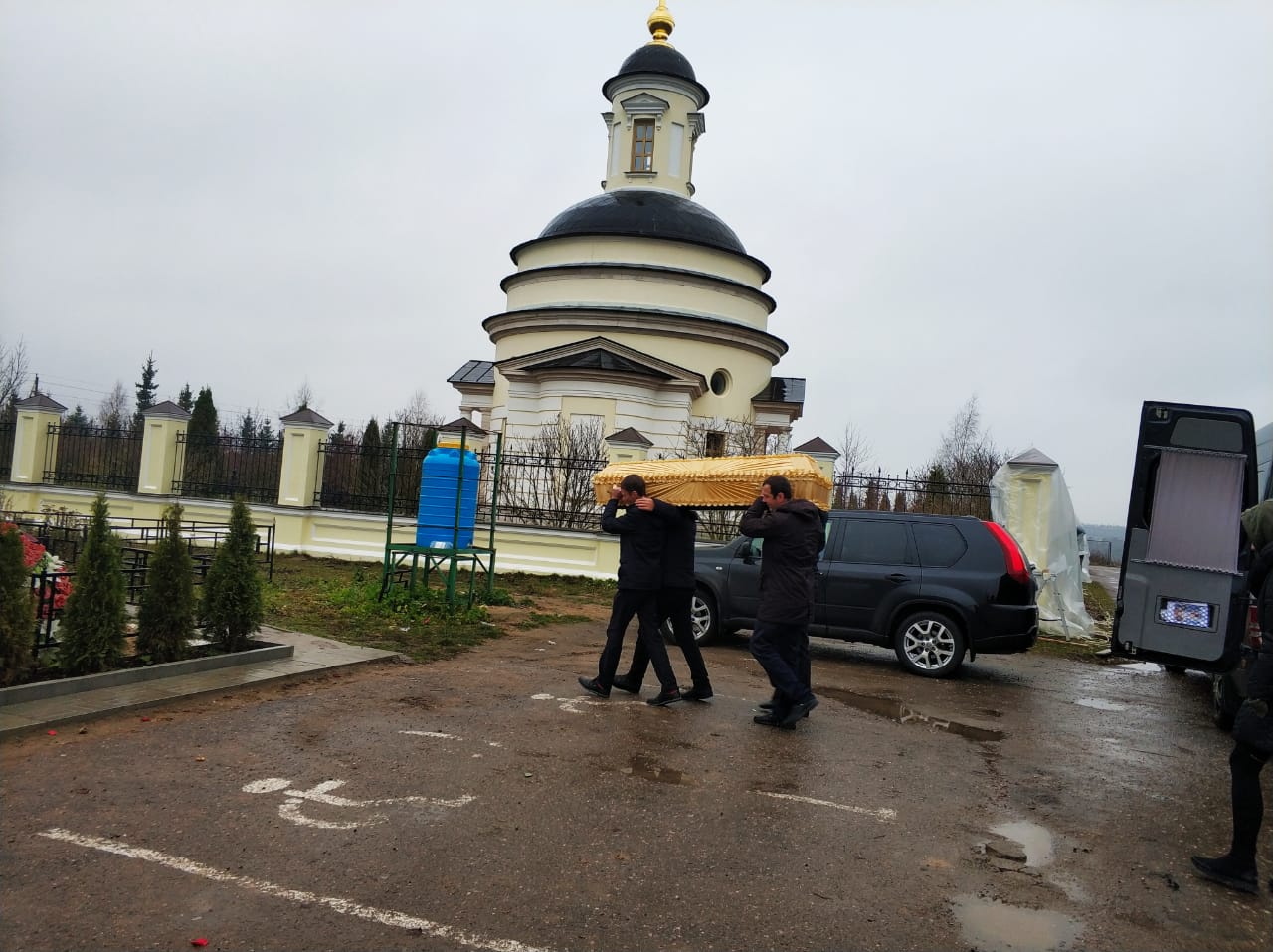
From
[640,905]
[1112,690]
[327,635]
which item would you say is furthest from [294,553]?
[640,905]

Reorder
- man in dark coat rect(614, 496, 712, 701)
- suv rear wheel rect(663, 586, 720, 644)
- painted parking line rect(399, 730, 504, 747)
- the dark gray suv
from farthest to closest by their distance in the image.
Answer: suv rear wheel rect(663, 586, 720, 644), the dark gray suv, man in dark coat rect(614, 496, 712, 701), painted parking line rect(399, 730, 504, 747)

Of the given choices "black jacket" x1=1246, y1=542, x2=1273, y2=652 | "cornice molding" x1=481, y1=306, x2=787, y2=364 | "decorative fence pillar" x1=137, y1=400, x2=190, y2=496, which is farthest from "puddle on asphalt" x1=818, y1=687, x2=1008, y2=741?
"cornice molding" x1=481, y1=306, x2=787, y2=364

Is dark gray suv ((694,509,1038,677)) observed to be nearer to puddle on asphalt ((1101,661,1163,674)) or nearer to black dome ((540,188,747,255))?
puddle on asphalt ((1101,661,1163,674))

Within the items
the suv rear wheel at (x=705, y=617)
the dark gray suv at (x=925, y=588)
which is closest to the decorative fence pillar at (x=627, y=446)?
the suv rear wheel at (x=705, y=617)

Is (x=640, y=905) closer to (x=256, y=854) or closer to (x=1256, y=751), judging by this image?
(x=256, y=854)

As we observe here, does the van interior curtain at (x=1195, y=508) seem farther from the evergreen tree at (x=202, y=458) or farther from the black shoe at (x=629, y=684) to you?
the evergreen tree at (x=202, y=458)

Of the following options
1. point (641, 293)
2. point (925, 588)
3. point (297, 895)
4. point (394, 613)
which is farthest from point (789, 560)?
point (641, 293)

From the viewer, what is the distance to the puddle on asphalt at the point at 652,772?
17.1 ft

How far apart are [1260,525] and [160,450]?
20336mm

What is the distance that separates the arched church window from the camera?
30.1 m

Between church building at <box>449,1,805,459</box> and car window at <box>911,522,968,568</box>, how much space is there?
1228 cm

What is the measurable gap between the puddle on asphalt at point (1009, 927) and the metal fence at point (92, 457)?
2059cm

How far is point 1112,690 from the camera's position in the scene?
9.58 metres

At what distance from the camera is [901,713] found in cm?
753
